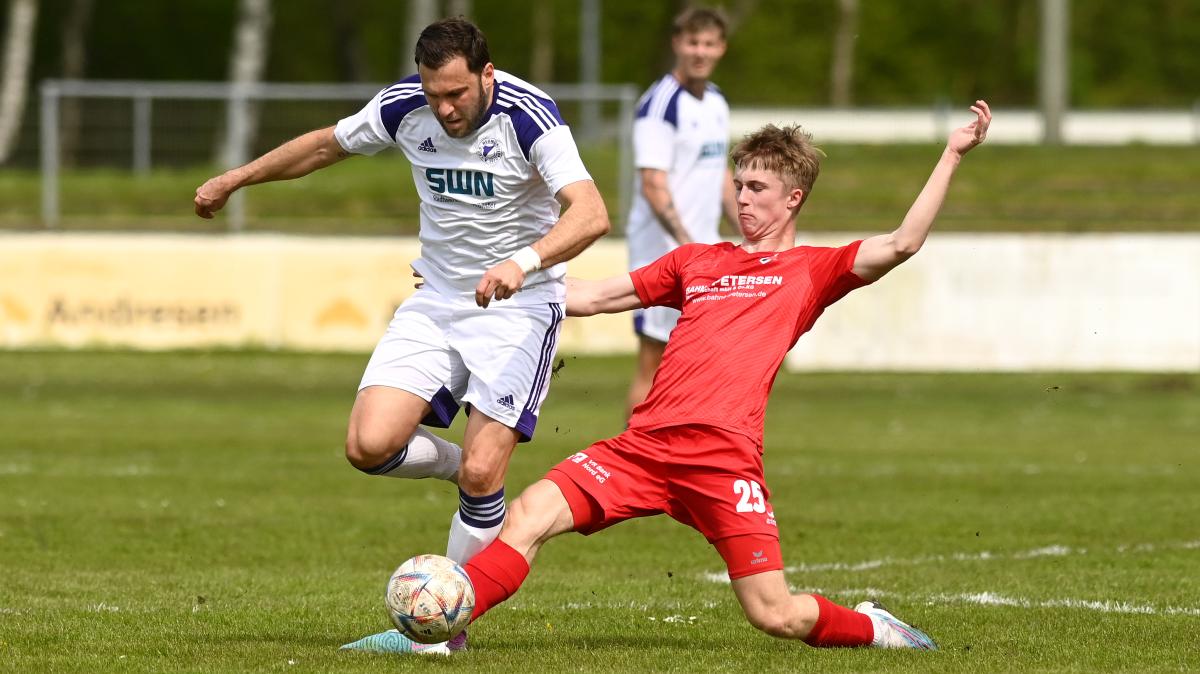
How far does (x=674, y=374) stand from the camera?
612 centimetres

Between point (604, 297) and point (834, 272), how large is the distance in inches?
30.7

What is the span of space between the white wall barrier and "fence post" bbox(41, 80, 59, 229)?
3292 mm

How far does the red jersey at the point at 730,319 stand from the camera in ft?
19.8

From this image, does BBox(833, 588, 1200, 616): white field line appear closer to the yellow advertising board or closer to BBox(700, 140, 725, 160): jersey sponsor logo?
BBox(700, 140, 725, 160): jersey sponsor logo

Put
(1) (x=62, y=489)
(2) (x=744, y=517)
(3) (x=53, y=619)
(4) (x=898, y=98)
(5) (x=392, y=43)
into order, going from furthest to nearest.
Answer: (4) (x=898, y=98) < (5) (x=392, y=43) < (1) (x=62, y=489) < (3) (x=53, y=619) < (2) (x=744, y=517)

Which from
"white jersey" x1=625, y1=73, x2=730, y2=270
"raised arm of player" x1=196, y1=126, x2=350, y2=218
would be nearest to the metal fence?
"white jersey" x1=625, y1=73, x2=730, y2=270

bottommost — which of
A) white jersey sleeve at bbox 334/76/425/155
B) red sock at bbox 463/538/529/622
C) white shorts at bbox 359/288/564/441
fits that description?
red sock at bbox 463/538/529/622

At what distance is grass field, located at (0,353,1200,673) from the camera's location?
20.6ft

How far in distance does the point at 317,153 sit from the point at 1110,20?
2810 inches

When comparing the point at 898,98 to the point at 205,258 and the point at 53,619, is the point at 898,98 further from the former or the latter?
the point at 53,619

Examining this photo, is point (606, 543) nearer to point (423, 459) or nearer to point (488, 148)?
point (423, 459)

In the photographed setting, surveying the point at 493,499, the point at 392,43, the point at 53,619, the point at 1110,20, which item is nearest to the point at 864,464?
the point at 493,499

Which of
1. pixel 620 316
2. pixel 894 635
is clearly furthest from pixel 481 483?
pixel 620 316

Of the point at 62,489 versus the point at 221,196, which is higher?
the point at 221,196
